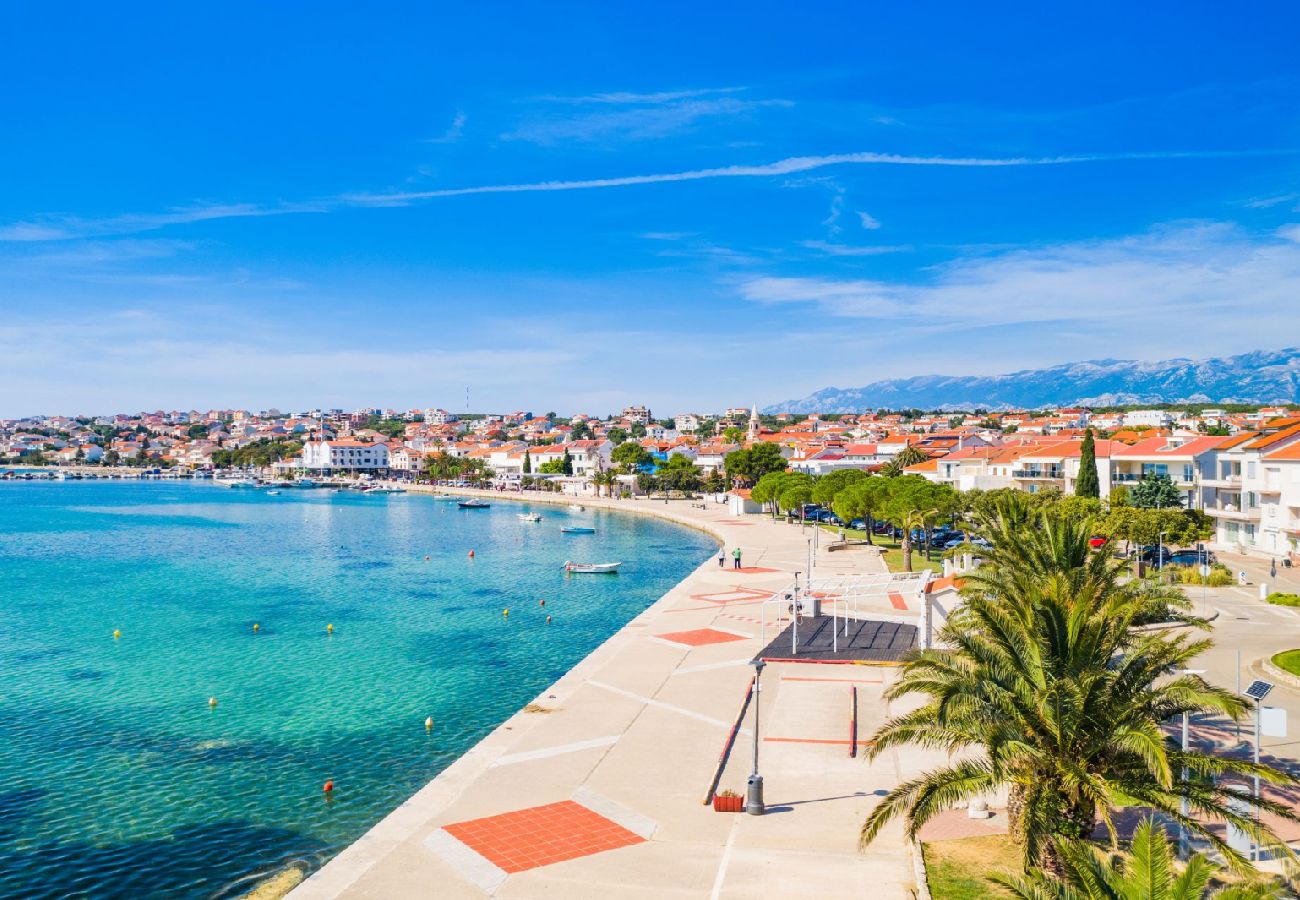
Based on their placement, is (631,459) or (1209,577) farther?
(631,459)

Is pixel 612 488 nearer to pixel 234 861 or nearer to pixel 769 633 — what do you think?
pixel 769 633

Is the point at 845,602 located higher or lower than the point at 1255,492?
lower

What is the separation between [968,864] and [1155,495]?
1842 inches

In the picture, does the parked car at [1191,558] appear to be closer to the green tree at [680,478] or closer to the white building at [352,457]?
the green tree at [680,478]

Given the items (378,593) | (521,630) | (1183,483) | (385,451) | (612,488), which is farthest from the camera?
(385,451)

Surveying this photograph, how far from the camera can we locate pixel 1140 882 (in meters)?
7.84

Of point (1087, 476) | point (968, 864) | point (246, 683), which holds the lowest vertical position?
point (246, 683)

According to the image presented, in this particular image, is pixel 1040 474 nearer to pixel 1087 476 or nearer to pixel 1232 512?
pixel 1087 476

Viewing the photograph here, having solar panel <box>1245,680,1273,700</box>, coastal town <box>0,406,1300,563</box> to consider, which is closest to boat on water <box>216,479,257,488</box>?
coastal town <box>0,406,1300,563</box>

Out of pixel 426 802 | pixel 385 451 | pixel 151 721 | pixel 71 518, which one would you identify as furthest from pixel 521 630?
pixel 385 451

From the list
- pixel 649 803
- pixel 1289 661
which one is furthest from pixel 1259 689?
pixel 1289 661

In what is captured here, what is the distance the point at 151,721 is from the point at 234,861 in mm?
10206

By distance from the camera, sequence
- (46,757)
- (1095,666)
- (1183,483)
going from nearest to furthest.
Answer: (1095,666) → (46,757) → (1183,483)

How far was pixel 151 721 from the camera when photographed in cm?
2431
